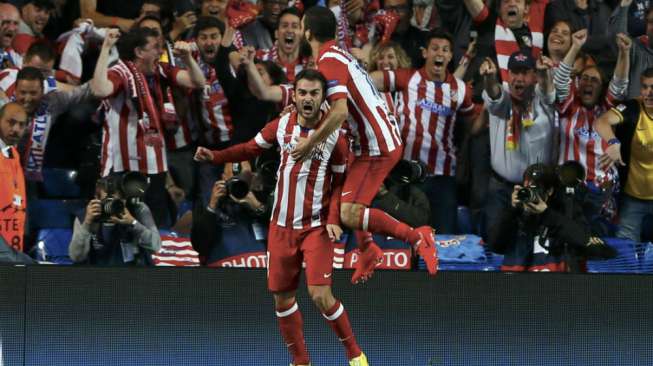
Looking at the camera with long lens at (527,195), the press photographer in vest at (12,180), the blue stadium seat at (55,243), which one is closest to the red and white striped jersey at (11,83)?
the press photographer in vest at (12,180)

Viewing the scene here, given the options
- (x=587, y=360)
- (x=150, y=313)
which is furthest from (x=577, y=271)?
(x=150, y=313)

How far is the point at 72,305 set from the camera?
24.2 feet

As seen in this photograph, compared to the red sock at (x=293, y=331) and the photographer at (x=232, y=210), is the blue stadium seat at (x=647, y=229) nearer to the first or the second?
the photographer at (x=232, y=210)

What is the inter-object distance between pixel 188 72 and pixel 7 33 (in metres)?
1.22

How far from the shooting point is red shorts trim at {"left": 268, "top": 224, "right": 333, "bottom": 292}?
20.9ft

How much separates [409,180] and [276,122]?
162cm

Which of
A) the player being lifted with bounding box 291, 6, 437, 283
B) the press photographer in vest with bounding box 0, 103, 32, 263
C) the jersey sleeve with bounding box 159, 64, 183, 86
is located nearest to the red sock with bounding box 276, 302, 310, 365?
the player being lifted with bounding box 291, 6, 437, 283

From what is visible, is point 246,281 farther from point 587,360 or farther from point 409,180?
point 587,360

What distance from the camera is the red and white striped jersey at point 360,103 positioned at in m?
6.30

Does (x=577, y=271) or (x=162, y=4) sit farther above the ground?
(x=162, y=4)

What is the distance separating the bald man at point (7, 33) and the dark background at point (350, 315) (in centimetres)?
162

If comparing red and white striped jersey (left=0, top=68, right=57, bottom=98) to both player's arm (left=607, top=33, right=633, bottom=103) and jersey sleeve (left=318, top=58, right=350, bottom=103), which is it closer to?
jersey sleeve (left=318, top=58, right=350, bottom=103)

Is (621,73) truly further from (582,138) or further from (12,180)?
(12,180)

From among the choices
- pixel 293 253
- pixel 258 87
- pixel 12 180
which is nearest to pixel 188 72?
pixel 258 87
